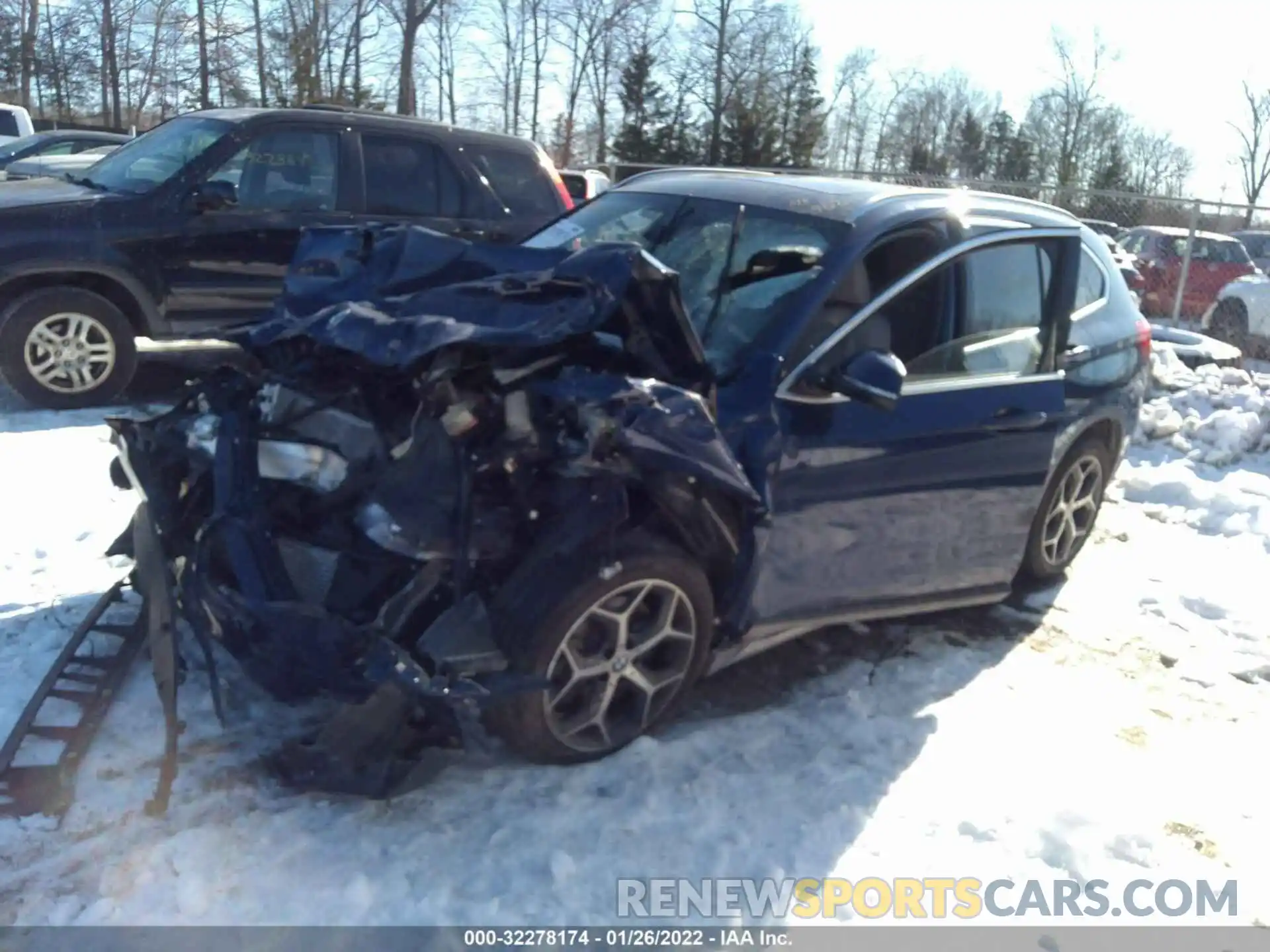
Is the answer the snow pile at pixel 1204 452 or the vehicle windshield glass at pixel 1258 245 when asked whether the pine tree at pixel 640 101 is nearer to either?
the vehicle windshield glass at pixel 1258 245

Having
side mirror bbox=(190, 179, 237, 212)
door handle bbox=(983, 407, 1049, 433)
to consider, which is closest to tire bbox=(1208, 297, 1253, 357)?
door handle bbox=(983, 407, 1049, 433)

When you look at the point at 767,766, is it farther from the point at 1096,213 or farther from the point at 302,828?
the point at 1096,213

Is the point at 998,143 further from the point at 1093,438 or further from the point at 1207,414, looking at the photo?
the point at 1093,438

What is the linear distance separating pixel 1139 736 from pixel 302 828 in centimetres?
303

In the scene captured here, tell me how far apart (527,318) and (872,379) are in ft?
3.89

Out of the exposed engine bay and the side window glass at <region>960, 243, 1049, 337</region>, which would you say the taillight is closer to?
the side window glass at <region>960, 243, 1049, 337</region>

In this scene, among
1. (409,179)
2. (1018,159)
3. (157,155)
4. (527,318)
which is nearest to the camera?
(527,318)

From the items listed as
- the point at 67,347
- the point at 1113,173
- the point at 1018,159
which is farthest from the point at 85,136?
the point at 1018,159

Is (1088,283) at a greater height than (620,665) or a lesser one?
Result: greater

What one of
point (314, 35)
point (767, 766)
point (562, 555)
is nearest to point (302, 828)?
point (562, 555)

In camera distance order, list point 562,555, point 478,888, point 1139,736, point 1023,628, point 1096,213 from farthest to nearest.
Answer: point 1096,213, point 1023,628, point 1139,736, point 562,555, point 478,888

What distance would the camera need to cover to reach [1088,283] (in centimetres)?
565

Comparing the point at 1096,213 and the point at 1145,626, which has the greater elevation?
the point at 1096,213

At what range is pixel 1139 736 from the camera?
4398 mm
